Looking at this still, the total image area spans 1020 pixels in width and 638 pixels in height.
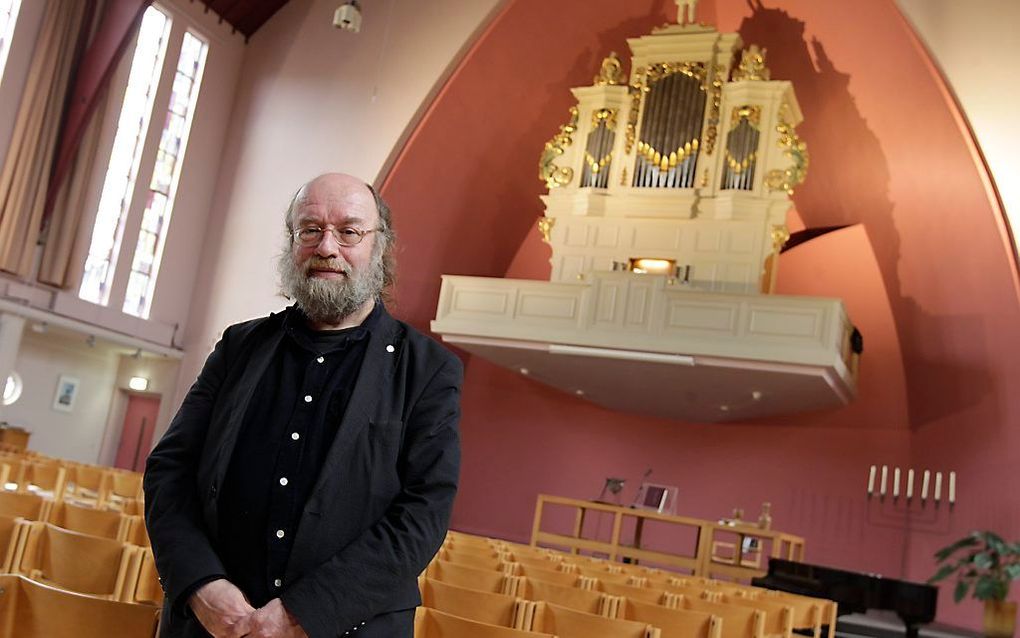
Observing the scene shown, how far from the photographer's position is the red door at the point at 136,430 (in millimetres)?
17609

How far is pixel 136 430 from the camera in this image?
58.2 ft

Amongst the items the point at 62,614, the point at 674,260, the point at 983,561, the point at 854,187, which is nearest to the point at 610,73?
the point at 674,260

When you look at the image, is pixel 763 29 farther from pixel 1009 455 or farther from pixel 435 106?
pixel 1009 455

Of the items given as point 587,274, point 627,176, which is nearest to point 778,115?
point 627,176

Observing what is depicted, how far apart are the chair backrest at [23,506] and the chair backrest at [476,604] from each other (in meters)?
1.85

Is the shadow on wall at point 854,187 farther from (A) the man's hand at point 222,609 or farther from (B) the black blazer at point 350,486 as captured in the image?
(A) the man's hand at point 222,609

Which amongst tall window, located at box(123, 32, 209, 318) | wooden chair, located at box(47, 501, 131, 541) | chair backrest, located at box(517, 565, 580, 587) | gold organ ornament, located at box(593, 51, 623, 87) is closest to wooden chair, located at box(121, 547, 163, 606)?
wooden chair, located at box(47, 501, 131, 541)

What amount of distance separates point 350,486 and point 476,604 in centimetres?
189

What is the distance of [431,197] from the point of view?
16250 millimetres

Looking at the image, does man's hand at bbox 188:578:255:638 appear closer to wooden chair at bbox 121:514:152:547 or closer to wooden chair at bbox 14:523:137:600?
wooden chair at bbox 14:523:137:600

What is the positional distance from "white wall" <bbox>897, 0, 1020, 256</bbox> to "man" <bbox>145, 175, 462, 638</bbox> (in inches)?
490

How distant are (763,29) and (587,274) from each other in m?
5.25

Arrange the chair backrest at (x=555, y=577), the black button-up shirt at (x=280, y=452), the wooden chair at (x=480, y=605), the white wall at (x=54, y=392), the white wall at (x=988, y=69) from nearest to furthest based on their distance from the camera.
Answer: the black button-up shirt at (x=280, y=452) → the wooden chair at (x=480, y=605) → the chair backrest at (x=555, y=577) → the white wall at (x=988, y=69) → the white wall at (x=54, y=392)

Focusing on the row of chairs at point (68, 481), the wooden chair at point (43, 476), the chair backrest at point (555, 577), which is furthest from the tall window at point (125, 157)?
the chair backrest at point (555, 577)
